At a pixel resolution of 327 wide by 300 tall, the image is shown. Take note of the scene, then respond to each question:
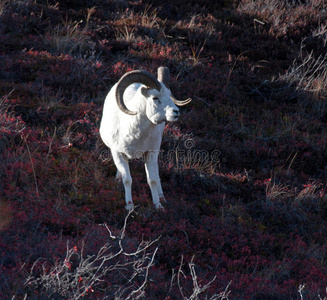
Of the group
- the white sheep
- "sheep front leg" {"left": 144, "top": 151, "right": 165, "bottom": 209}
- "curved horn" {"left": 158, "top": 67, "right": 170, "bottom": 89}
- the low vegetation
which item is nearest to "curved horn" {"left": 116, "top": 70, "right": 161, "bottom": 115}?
the white sheep

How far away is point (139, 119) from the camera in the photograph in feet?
19.1

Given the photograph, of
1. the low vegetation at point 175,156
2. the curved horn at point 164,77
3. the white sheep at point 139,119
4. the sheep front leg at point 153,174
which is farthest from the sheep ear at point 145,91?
the low vegetation at point 175,156

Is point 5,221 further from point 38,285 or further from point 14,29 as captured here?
point 14,29

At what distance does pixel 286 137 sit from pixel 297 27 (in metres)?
5.42

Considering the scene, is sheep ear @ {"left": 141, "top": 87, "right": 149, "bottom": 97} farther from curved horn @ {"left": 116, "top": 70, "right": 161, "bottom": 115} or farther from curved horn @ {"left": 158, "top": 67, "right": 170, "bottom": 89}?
curved horn @ {"left": 158, "top": 67, "right": 170, "bottom": 89}

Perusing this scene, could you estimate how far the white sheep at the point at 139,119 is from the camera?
5.45 metres

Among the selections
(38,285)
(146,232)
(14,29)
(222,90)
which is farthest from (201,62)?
(38,285)

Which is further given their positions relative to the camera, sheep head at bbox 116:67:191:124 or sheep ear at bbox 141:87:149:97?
sheep ear at bbox 141:87:149:97

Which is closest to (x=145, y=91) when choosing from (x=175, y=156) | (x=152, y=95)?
(x=152, y=95)

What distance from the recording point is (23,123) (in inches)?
292

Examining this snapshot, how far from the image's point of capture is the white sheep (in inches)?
215

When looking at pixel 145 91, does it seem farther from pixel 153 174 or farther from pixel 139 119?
pixel 153 174

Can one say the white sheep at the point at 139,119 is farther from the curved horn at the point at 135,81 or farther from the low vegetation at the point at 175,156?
the low vegetation at the point at 175,156

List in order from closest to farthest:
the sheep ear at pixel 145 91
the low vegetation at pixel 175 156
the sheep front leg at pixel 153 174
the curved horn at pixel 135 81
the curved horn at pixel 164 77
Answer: the low vegetation at pixel 175 156
the curved horn at pixel 135 81
the sheep ear at pixel 145 91
the curved horn at pixel 164 77
the sheep front leg at pixel 153 174
